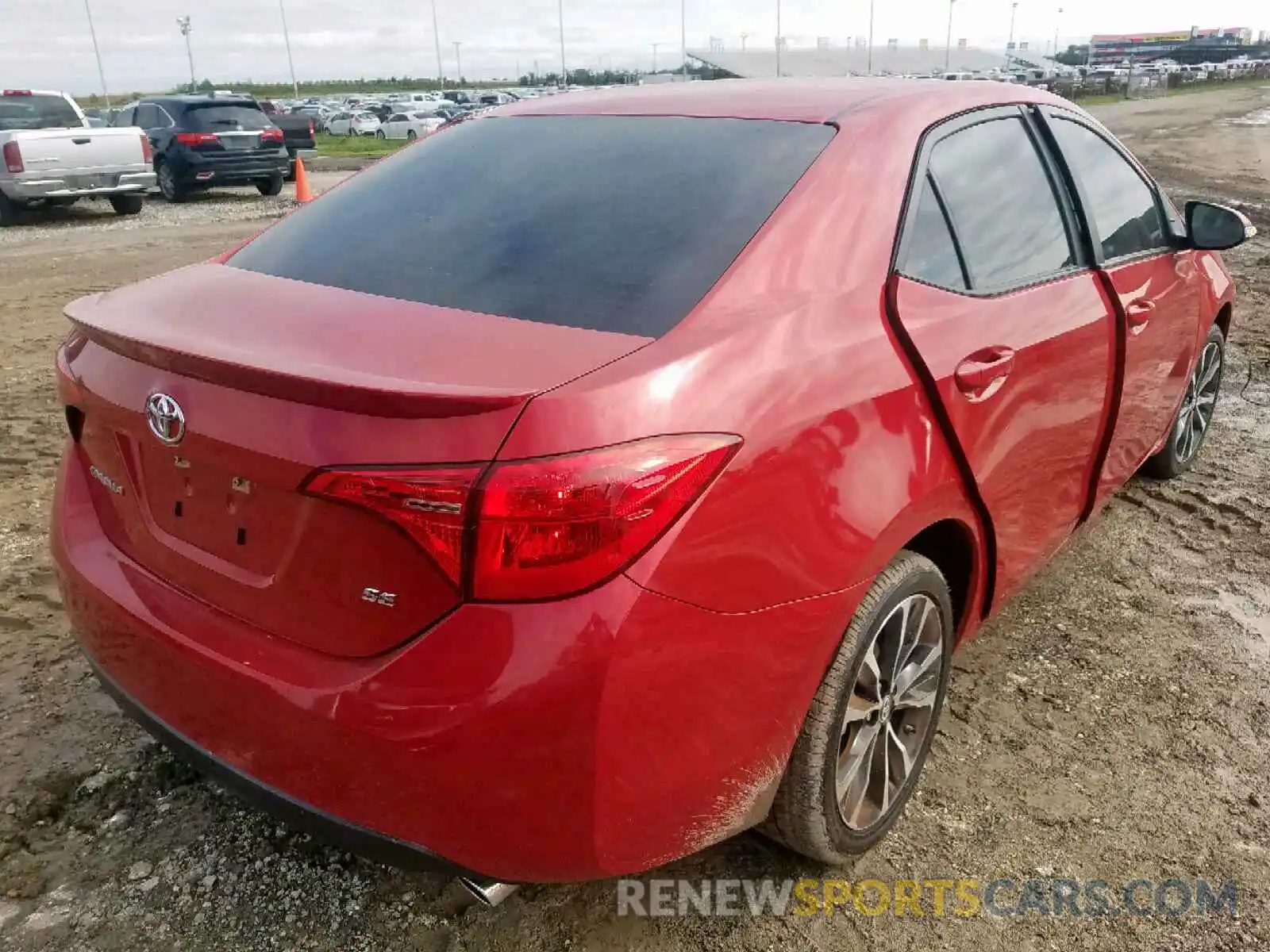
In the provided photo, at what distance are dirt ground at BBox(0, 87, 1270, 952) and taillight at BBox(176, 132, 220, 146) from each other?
1392 cm

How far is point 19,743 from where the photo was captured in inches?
112

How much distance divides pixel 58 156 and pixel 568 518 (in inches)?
578

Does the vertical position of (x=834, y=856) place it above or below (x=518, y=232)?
below

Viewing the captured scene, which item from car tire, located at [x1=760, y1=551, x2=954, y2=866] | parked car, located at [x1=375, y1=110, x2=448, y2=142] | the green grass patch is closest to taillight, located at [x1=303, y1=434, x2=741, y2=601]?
car tire, located at [x1=760, y1=551, x2=954, y2=866]

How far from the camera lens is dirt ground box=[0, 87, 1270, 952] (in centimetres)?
223

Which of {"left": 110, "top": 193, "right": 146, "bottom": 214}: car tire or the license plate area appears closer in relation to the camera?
the license plate area

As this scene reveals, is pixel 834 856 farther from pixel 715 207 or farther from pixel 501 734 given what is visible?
pixel 715 207

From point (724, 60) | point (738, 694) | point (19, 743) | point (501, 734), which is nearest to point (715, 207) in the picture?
point (738, 694)

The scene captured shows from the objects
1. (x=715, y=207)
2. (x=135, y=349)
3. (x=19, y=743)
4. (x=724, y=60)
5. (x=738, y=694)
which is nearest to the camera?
(x=738, y=694)

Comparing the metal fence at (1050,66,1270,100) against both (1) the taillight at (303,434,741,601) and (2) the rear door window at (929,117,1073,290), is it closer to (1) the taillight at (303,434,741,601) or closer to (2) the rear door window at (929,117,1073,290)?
(2) the rear door window at (929,117,1073,290)

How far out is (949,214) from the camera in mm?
2535

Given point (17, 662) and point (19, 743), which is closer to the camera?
point (19, 743)

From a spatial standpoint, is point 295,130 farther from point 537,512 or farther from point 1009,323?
point 537,512

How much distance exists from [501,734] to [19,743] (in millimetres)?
1898
